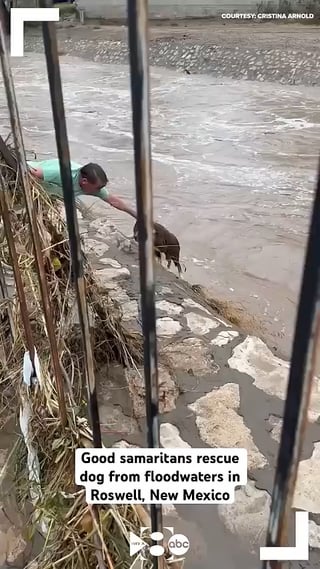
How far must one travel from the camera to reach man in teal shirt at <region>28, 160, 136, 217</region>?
118cm

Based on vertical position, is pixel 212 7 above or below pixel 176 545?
above

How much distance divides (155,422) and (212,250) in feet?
7.96

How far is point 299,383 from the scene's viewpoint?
31 cm

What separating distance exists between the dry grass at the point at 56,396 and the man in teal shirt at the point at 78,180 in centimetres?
6

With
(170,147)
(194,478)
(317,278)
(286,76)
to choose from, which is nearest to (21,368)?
(194,478)

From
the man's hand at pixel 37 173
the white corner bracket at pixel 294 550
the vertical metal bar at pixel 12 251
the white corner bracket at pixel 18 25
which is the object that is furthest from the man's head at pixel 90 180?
the white corner bracket at pixel 294 550

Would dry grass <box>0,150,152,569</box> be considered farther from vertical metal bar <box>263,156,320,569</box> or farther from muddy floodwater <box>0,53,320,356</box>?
muddy floodwater <box>0,53,320,356</box>

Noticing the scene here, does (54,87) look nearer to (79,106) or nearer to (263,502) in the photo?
(263,502)

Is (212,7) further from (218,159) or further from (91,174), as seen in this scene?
(218,159)

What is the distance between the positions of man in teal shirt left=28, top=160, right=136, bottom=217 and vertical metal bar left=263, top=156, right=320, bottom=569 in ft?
2.58

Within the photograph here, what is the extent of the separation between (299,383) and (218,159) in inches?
156

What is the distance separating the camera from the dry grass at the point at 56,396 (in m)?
0.66
